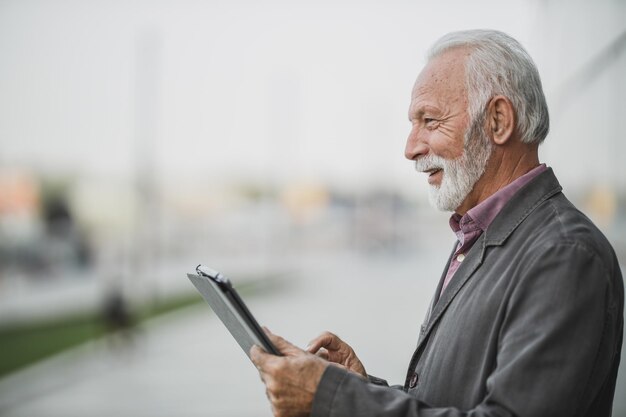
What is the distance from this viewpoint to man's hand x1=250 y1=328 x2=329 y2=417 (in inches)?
55.8

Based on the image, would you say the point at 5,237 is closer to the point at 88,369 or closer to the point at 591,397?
the point at 88,369

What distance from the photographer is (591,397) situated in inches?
53.9

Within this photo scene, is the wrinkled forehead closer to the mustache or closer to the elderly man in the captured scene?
the elderly man

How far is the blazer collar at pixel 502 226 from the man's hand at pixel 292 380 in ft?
1.14

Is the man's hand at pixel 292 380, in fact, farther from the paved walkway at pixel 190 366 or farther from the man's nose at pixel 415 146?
the paved walkway at pixel 190 366

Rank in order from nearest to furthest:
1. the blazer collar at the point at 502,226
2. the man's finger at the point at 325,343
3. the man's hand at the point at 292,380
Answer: the man's hand at the point at 292,380
the blazer collar at the point at 502,226
the man's finger at the point at 325,343

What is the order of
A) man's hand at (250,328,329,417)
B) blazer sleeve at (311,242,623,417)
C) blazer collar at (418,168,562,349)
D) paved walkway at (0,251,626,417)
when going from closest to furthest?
blazer sleeve at (311,242,623,417)
man's hand at (250,328,329,417)
blazer collar at (418,168,562,349)
paved walkway at (0,251,626,417)

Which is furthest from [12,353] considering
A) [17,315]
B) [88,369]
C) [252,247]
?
[252,247]

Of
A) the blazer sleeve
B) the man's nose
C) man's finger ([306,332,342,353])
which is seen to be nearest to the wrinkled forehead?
the man's nose

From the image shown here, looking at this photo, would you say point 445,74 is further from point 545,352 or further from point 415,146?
point 545,352

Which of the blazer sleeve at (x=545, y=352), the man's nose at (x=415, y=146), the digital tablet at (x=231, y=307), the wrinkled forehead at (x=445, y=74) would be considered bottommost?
the blazer sleeve at (x=545, y=352)

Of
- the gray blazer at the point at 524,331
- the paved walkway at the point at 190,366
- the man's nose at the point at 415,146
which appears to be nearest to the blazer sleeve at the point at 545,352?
the gray blazer at the point at 524,331

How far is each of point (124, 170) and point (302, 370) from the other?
33750mm

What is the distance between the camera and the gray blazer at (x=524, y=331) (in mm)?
1301
